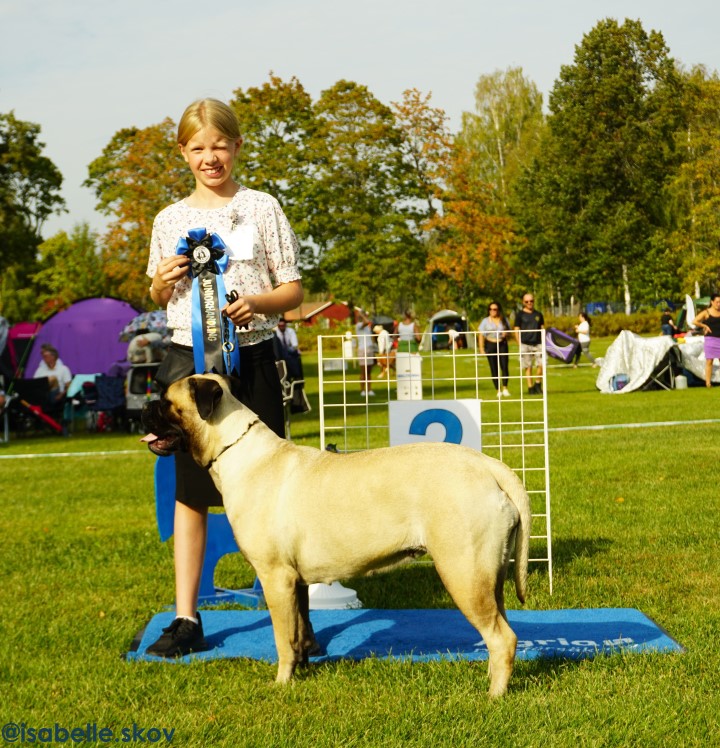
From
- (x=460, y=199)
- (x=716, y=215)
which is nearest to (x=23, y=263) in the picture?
(x=460, y=199)

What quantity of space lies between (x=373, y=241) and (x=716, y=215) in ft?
66.6

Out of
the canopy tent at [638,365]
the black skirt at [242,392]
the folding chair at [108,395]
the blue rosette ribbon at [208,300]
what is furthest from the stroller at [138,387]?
the blue rosette ribbon at [208,300]

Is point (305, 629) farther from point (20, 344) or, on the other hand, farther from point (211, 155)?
point (20, 344)

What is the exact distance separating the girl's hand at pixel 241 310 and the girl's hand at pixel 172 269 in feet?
0.79

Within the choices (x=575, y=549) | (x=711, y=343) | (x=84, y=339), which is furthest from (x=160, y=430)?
(x=84, y=339)

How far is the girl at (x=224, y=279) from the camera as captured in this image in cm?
442

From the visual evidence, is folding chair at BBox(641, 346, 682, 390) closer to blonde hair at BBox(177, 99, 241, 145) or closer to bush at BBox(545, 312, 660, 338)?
blonde hair at BBox(177, 99, 241, 145)

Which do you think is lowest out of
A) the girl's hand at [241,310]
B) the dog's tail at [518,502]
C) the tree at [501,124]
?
the dog's tail at [518,502]

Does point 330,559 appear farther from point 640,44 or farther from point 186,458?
point 640,44

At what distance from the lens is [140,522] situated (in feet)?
28.5

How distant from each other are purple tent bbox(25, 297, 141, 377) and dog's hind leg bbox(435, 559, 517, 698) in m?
20.4

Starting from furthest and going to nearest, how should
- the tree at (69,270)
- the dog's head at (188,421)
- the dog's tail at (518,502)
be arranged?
the tree at (69,270) < the dog's head at (188,421) < the dog's tail at (518,502)

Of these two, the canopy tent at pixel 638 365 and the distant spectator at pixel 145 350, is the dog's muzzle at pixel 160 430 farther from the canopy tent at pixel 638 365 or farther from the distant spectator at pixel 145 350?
the canopy tent at pixel 638 365

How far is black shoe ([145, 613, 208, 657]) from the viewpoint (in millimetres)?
4617
